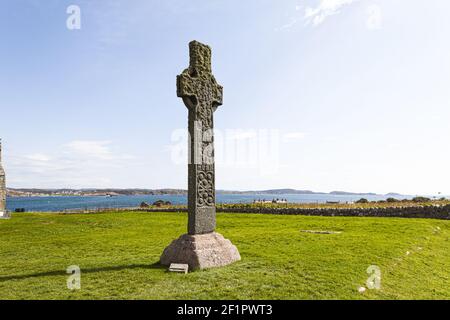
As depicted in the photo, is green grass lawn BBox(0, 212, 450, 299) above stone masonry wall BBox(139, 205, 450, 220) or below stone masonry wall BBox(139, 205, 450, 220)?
above

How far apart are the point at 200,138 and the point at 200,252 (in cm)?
314

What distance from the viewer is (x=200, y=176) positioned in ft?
31.3

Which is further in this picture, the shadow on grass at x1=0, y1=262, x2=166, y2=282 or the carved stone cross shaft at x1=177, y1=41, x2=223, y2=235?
the carved stone cross shaft at x1=177, y1=41, x2=223, y2=235

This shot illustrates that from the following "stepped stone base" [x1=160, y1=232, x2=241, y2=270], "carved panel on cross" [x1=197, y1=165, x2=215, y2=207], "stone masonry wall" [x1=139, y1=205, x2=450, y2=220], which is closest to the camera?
"stepped stone base" [x1=160, y1=232, x2=241, y2=270]

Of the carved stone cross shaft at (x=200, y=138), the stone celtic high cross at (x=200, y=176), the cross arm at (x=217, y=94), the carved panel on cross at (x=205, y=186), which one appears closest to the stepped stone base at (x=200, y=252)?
the stone celtic high cross at (x=200, y=176)

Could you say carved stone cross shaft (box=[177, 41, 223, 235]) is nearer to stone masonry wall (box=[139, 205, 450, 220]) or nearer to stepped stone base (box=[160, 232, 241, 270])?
stepped stone base (box=[160, 232, 241, 270])

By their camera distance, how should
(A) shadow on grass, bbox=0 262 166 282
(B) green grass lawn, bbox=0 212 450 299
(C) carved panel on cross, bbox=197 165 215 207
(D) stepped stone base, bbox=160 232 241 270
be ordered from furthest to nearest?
(C) carved panel on cross, bbox=197 165 215 207, (D) stepped stone base, bbox=160 232 241 270, (A) shadow on grass, bbox=0 262 166 282, (B) green grass lawn, bbox=0 212 450 299

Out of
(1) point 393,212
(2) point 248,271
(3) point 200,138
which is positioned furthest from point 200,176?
(1) point 393,212

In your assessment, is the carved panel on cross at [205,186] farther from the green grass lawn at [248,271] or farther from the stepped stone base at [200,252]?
the green grass lawn at [248,271]

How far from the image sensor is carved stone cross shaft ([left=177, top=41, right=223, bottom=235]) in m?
9.37

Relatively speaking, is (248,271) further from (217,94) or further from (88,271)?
(217,94)

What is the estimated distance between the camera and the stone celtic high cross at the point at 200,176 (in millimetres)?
8898

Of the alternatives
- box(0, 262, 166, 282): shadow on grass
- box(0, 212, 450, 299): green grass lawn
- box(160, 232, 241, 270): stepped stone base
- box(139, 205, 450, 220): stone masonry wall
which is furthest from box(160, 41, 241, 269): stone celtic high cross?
box(139, 205, 450, 220): stone masonry wall

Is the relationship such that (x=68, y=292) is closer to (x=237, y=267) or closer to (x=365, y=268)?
(x=237, y=267)
